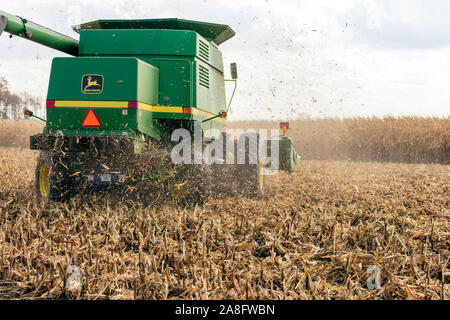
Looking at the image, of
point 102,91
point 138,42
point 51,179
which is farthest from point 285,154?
point 51,179

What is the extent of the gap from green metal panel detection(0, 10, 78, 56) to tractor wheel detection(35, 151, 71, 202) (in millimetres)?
1536

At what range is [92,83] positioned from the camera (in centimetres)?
541

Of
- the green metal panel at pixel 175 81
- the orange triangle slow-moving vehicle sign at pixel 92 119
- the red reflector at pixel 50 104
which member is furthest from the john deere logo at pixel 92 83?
the green metal panel at pixel 175 81

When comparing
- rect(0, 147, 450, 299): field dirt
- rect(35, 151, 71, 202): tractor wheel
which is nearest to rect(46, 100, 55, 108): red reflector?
rect(35, 151, 71, 202): tractor wheel

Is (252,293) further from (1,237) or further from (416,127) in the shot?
(416,127)

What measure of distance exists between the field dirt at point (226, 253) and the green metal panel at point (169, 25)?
278cm

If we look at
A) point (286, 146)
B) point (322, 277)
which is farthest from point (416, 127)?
point (322, 277)

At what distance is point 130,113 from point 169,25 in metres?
1.83

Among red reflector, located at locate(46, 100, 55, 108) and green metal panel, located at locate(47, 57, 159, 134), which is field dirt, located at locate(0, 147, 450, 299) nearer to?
green metal panel, located at locate(47, 57, 159, 134)

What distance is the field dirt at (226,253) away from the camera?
8.91 ft

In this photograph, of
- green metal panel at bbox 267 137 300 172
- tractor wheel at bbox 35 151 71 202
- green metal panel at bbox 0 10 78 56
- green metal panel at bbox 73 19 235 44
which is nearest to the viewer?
green metal panel at bbox 0 10 78 56

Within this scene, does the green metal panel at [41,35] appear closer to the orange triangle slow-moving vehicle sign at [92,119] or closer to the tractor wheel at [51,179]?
the orange triangle slow-moving vehicle sign at [92,119]

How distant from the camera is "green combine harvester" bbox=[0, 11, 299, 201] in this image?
5.38 meters
